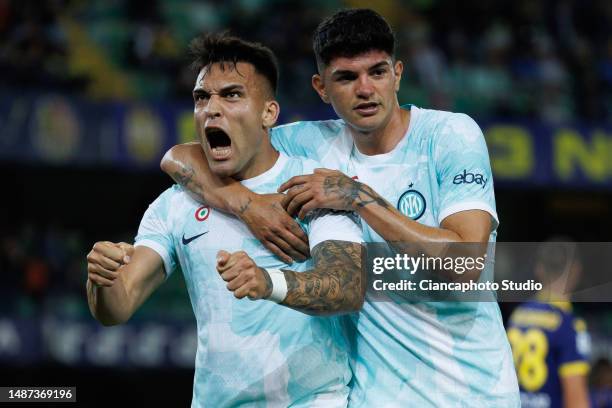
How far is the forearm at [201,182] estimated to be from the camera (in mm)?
4055

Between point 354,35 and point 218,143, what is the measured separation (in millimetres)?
727

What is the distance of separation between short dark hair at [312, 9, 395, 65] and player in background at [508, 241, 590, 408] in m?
2.88

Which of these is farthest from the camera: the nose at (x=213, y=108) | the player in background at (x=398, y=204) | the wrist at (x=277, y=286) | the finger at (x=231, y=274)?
the nose at (x=213, y=108)

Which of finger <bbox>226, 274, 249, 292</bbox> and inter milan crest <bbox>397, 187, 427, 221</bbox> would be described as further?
inter milan crest <bbox>397, 187, 427, 221</bbox>

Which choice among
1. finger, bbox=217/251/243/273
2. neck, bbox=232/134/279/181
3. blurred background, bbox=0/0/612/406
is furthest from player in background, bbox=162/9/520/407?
blurred background, bbox=0/0/612/406

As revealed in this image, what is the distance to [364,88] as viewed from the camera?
163 inches

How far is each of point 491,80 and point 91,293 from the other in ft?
36.6

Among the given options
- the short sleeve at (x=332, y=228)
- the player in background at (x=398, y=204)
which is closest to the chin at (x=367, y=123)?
the player in background at (x=398, y=204)

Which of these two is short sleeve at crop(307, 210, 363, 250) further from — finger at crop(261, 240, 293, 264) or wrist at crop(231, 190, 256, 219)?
wrist at crop(231, 190, 256, 219)

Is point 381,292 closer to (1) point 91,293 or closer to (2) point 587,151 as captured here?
(1) point 91,293

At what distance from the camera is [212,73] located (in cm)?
412

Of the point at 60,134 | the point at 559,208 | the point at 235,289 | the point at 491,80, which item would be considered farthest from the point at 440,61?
the point at 235,289

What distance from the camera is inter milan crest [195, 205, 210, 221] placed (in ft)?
13.6

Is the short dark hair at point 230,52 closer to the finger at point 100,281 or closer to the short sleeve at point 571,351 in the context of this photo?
the finger at point 100,281
